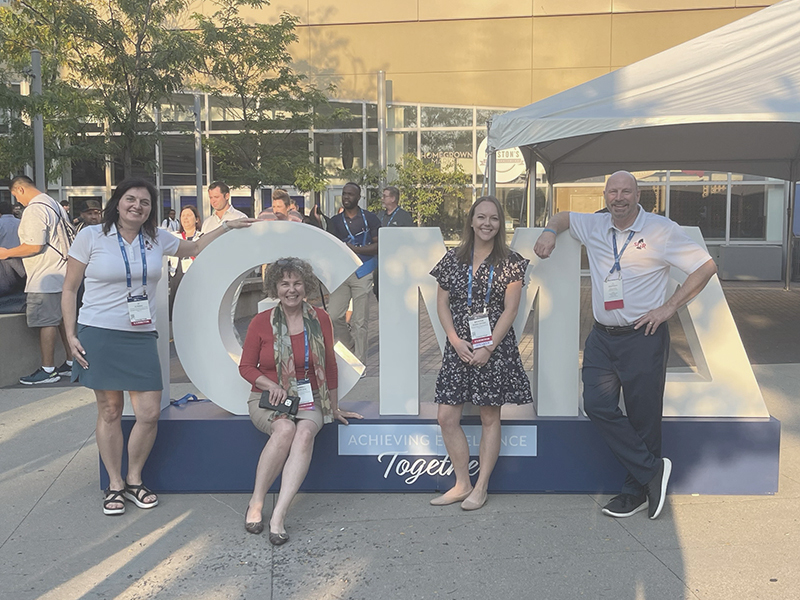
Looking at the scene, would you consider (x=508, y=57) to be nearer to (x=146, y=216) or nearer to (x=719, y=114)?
(x=719, y=114)

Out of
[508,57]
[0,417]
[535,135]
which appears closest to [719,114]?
[535,135]

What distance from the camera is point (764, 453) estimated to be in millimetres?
4121

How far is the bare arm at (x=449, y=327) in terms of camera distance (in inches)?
152

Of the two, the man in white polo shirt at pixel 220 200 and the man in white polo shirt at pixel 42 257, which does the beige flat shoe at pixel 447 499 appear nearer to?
the man in white polo shirt at pixel 220 200

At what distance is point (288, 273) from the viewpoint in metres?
3.93

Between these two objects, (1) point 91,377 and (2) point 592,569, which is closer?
(2) point 592,569

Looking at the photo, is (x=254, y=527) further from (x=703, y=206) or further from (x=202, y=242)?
(x=703, y=206)

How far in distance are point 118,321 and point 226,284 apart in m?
0.64

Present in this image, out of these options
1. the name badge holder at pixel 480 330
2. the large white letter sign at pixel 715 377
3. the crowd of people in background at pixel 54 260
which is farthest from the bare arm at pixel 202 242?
the large white letter sign at pixel 715 377

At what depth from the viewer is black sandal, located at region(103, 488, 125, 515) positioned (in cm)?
Result: 396

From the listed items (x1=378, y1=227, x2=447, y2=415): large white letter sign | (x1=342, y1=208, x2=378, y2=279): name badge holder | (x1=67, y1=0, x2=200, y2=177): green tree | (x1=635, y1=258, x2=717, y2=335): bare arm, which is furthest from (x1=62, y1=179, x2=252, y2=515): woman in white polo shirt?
(x1=67, y1=0, x2=200, y2=177): green tree

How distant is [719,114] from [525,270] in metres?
3.23

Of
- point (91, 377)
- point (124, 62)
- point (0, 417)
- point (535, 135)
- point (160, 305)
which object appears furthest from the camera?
point (124, 62)

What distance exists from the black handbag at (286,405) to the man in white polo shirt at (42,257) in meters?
3.87
